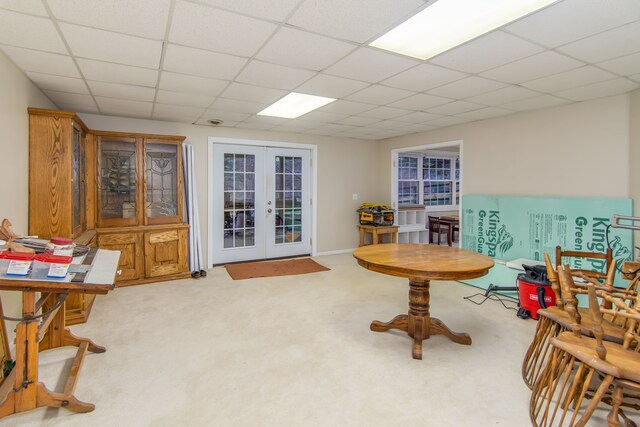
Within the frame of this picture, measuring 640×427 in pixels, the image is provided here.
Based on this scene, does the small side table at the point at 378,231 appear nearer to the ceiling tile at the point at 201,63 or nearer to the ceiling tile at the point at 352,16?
the ceiling tile at the point at 201,63

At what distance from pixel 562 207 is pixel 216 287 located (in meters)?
4.48

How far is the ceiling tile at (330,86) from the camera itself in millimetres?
3121

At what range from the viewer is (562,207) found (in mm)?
3920

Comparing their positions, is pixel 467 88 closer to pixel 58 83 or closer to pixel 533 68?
pixel 533 68

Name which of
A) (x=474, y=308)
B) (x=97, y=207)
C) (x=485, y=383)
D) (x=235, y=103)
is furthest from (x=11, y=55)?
(x=474, y=308)

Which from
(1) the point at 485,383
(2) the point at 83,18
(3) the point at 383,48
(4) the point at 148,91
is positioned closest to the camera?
(2) the point at 83,18

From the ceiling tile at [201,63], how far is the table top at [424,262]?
1.96 m

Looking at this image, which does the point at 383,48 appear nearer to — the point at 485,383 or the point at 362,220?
the point at 485,383

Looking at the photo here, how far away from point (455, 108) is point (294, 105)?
2082 mm

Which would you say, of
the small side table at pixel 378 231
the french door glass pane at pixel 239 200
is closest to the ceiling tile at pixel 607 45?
the small side table at pixel 378 231

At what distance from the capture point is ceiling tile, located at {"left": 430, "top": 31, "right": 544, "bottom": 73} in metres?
2.29

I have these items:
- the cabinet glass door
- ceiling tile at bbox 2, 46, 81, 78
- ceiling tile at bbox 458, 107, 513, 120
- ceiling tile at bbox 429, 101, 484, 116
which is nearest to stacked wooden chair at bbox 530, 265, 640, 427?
ceiling tile at bbox 429, 101, 484, 116

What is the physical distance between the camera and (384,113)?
4465 millimetres

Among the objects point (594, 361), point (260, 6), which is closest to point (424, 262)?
point (594, 361)
